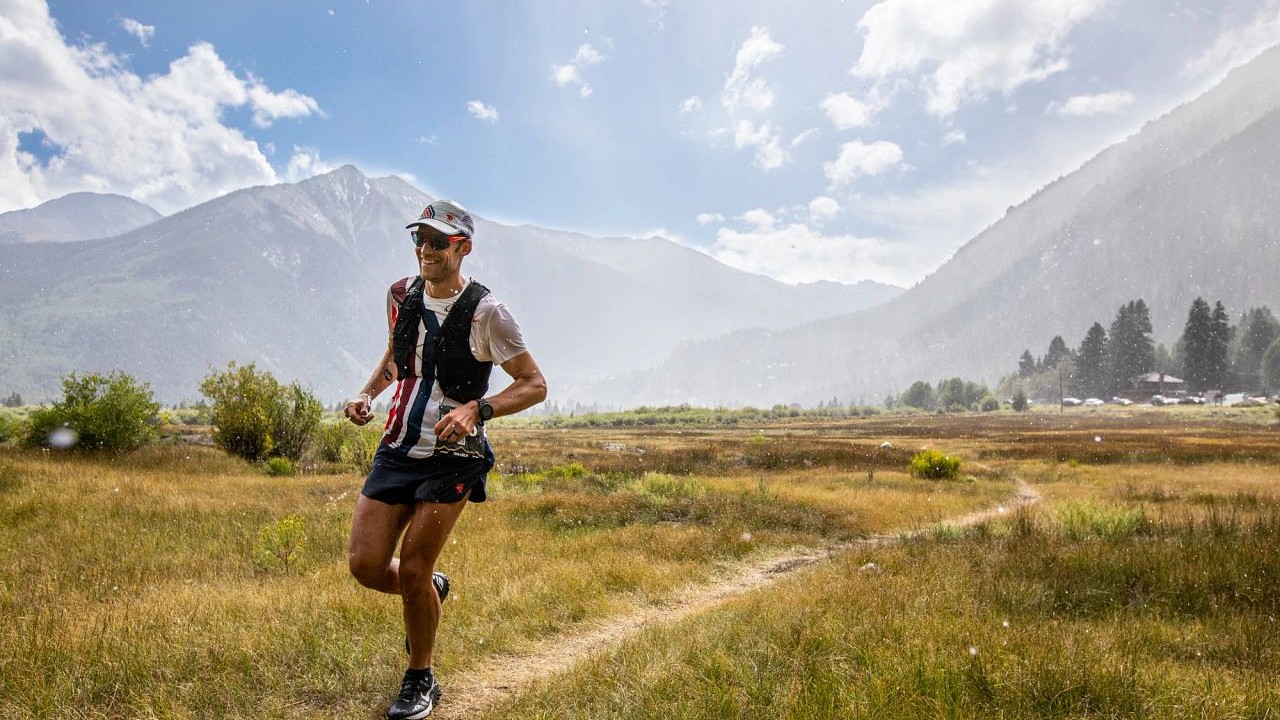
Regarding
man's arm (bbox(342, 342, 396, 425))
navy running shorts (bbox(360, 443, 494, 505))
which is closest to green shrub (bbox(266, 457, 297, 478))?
man's arm (bbox(342, 342, 396, 425))

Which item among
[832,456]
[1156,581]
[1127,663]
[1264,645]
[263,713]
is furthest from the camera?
[832,456]

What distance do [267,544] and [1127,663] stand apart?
8.57m

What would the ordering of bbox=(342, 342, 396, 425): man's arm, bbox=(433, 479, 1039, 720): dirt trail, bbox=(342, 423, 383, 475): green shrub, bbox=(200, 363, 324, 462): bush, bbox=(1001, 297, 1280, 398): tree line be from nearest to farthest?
bbox=(342, 342, 396, 425): man's arm → bbox=(433, 479, 1039, 720): dirt trail → bbox=(342, 423, 383, 475): green shrub → bbox=(200, 363, 324, 462): bush → bbox=(1001, 297, 1280, 398): tree line

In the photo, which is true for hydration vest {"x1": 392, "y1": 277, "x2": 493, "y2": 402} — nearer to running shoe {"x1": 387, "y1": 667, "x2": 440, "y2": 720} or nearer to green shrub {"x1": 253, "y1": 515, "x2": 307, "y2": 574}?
running shoe {"x1": 387, "y1": 667, "x2": 440, "y2": 720}

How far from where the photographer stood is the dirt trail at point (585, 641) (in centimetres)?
426

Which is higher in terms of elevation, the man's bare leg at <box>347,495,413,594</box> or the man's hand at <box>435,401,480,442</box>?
the man's hand at <box>435,401,480,442</box>

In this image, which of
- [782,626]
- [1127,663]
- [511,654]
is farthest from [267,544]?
[1127,663]

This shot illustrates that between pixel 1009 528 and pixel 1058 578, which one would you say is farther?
pixel 1009 528

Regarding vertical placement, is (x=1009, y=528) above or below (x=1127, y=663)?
below

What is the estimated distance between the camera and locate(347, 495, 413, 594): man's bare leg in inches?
147

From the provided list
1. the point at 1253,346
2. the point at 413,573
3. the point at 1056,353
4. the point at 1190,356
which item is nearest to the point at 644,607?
the point at 413,573

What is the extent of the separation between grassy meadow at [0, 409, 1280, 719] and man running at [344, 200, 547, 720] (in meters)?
0.88

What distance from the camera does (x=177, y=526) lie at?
9.30 meters

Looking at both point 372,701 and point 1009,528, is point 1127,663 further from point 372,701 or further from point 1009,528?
point 1009,528
